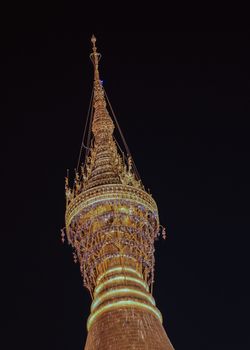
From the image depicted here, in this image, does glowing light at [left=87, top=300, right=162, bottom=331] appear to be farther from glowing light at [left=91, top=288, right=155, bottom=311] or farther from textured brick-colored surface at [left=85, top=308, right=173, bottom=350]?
glowing light at [left=91, top=288, right=155, bottom=311]

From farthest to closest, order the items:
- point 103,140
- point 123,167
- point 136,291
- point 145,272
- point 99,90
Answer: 1. point 99,90
2. point 103,140
3. point 123,167
4. point 145,272
5. point 136,291

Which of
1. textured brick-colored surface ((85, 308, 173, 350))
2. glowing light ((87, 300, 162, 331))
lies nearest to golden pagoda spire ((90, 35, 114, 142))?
glowing light ((87, 300, 162, 331))

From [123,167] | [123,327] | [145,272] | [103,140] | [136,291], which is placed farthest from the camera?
[103,140]

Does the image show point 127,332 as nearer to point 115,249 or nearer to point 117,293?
point 117,293

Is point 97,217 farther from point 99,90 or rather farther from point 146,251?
point 99,90

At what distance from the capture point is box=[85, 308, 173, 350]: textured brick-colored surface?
961 inches

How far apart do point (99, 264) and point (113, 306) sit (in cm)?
241

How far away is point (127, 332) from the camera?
24.8 m

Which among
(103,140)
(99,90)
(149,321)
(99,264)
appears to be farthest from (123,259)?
(99,90)

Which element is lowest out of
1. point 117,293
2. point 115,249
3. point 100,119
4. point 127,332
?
point 127,332

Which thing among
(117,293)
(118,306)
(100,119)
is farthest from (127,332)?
(100,119)

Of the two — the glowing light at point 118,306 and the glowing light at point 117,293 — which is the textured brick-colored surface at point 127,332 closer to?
the glowing light at point 118,306

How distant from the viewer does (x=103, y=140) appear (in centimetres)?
3303

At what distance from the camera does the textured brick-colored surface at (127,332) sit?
24422 mm
